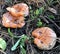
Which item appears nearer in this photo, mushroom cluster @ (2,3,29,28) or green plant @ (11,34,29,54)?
green plant @ (11,34,29,54)

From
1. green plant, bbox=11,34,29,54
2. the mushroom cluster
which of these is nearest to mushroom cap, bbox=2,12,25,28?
the mushroom cluster

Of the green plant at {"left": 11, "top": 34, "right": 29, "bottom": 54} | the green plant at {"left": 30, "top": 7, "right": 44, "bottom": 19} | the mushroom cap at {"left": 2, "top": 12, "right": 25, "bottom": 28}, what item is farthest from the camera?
the green plant at {"left": 30, "top": 7, "right": 44, "bottom": 19}

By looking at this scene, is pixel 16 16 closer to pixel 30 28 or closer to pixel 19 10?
pixel 19 10

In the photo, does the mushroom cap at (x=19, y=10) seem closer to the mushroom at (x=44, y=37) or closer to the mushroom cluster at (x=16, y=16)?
the mushroom cluster at (x=16, y=16)

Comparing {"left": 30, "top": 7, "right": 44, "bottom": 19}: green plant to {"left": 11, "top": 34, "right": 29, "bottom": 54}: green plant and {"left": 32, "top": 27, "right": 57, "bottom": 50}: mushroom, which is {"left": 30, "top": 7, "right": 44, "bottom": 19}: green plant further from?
{"left": 11, "top": 34, "right": 29, "bottom": 54}: green plant

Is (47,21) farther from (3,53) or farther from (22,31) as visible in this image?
(3,53)

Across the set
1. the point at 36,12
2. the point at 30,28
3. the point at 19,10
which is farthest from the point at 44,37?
the point at 19,10
